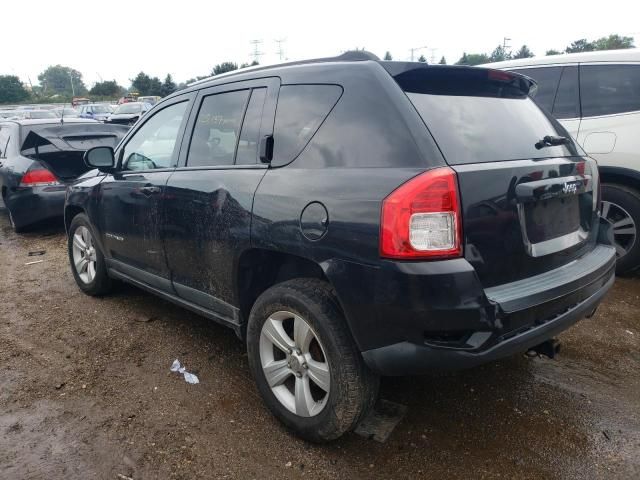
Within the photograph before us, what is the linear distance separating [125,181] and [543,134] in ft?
9.56

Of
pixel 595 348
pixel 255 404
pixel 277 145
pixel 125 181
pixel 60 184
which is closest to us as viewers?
pixel 277 145

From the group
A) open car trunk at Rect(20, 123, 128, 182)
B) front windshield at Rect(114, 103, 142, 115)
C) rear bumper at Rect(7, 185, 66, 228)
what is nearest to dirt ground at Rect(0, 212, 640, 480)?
rear bumper at Rect(7, 185, 66, 228)

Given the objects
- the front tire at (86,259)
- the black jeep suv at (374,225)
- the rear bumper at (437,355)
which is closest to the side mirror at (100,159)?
the front tire at (86,259)

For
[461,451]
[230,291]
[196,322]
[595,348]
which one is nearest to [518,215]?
[461,451]

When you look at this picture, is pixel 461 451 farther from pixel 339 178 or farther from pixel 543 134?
pixel 543 134

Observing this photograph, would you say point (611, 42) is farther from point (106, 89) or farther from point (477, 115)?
point (477, 115)

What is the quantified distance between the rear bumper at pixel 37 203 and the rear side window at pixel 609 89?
253 inches

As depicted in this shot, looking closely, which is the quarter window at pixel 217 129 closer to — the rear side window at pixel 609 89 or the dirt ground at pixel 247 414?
the dirt ground at pixel 247 414

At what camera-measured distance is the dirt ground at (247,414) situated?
2.40 metres

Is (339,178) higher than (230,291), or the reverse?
(339,178)

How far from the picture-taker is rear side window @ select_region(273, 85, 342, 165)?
8.18 feet

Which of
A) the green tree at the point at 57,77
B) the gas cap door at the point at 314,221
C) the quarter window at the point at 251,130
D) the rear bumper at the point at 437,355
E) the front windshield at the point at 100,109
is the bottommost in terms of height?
the rear bumper at the point at 437,355

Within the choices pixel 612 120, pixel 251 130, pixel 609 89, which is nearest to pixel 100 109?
pixel 609 89

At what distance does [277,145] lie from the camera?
105 inches
